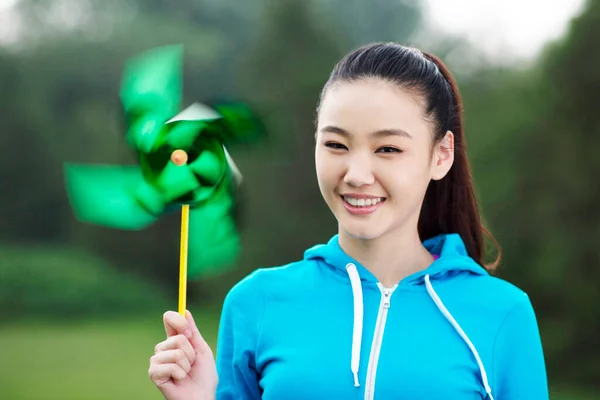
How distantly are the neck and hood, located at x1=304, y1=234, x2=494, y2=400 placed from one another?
0.10ft

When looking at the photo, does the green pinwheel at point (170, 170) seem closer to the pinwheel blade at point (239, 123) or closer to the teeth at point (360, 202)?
the pinwheel blade at point (239, 123)

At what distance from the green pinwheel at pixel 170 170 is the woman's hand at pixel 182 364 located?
0.18 metres

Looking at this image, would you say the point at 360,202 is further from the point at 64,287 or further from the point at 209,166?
the point at 64,287

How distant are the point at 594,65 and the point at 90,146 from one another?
8.71 m

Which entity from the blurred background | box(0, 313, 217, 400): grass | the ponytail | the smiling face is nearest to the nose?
the smiling face

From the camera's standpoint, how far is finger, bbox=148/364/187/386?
1.69 meters

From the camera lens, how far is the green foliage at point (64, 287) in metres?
13.2

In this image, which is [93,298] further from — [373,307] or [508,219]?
[373,307]

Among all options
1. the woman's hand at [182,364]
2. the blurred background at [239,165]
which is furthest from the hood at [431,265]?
the blurred background at [239,165]

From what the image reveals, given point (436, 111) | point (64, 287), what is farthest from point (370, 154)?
point (64, 287)

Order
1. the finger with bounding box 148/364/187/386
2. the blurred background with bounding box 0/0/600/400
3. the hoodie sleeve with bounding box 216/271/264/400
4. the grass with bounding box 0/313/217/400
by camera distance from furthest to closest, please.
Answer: the grass with bounding box 0/313/217/400, the blurred background with bounding box 0/0/600/400, the hoodie sleeve with bounding box 216/271/264/400, the finger with bounding box 148/364/187/386

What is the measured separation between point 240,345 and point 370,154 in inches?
19.6

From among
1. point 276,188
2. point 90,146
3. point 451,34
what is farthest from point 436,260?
point 90,146

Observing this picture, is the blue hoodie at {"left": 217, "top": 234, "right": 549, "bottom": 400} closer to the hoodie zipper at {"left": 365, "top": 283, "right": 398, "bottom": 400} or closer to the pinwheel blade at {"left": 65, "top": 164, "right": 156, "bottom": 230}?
the hoodie zipper at {"left": 365, "top": 283, "right": 398, "bottom": 400}
